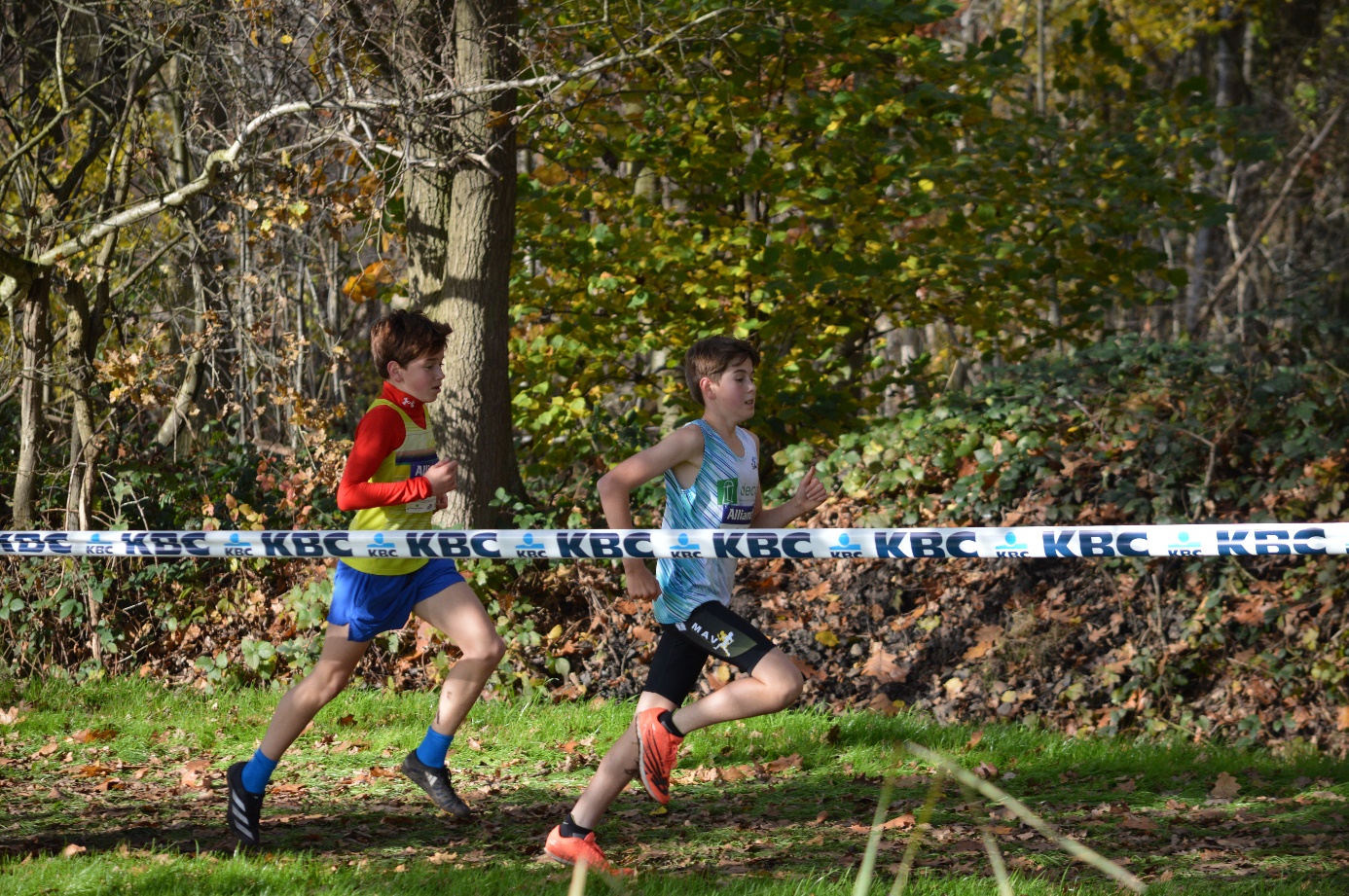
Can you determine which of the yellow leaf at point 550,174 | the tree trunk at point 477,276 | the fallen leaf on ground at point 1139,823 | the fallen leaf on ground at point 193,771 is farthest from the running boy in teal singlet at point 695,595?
the yellow leaf at point 550,174

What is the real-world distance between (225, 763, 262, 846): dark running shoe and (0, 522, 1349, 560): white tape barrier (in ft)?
2.69

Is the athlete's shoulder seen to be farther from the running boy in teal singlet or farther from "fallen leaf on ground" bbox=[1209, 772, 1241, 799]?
A: "fallen leaf on ground" bbox=[1209, 772, 1241, 799]

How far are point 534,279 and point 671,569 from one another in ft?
18.5

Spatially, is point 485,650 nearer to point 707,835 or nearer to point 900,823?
point 707,835

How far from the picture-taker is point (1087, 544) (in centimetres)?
379

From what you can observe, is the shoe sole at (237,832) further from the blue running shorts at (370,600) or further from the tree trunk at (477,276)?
the tree trunk at (477,276)

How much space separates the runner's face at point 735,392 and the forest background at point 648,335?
3433mm

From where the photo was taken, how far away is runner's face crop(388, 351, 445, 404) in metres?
4.79

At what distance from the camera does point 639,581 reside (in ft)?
13.6

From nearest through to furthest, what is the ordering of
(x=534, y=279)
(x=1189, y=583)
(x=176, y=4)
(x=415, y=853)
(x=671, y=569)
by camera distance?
(x=671, y=569) < (x=415, y=853) < (x=1189, y=583) < (x=176, y=4) < (x=534, y=279)

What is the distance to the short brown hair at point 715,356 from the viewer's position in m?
4.42

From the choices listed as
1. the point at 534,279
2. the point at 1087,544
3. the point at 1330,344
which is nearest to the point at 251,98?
the point at 534,279

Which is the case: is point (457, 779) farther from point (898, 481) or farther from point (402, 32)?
point (402, 32)

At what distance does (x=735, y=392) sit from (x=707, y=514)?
0.42m
